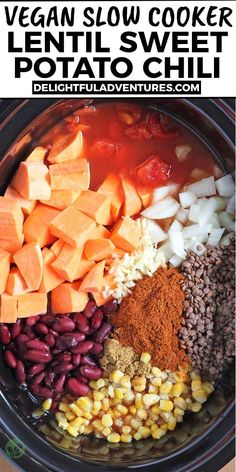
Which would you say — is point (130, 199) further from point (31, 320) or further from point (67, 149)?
point (31, 320)

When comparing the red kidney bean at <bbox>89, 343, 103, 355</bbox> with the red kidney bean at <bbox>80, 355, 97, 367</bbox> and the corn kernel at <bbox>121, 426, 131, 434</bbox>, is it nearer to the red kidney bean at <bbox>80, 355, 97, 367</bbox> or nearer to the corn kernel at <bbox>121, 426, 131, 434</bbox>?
the red kidney bean at <bbox>80, 355, 97, 367</bbox>

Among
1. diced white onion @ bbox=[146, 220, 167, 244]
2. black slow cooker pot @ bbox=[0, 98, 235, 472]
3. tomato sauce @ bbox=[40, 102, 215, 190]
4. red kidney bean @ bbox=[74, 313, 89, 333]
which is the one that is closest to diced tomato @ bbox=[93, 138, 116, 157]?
tomato sauce @ bbox=[40, 102, 215, 190]

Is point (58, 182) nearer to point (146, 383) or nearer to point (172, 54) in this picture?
point (172, 54)

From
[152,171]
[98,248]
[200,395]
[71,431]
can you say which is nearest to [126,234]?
[98,248]

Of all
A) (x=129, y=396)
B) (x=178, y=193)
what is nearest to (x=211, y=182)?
(x=178, y=193)

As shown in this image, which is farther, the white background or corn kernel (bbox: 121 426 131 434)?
corn kernel (bbox: 121 426 131 434)

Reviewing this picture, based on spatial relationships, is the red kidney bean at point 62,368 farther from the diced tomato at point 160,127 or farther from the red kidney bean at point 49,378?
the diced tomato at point 160,127
